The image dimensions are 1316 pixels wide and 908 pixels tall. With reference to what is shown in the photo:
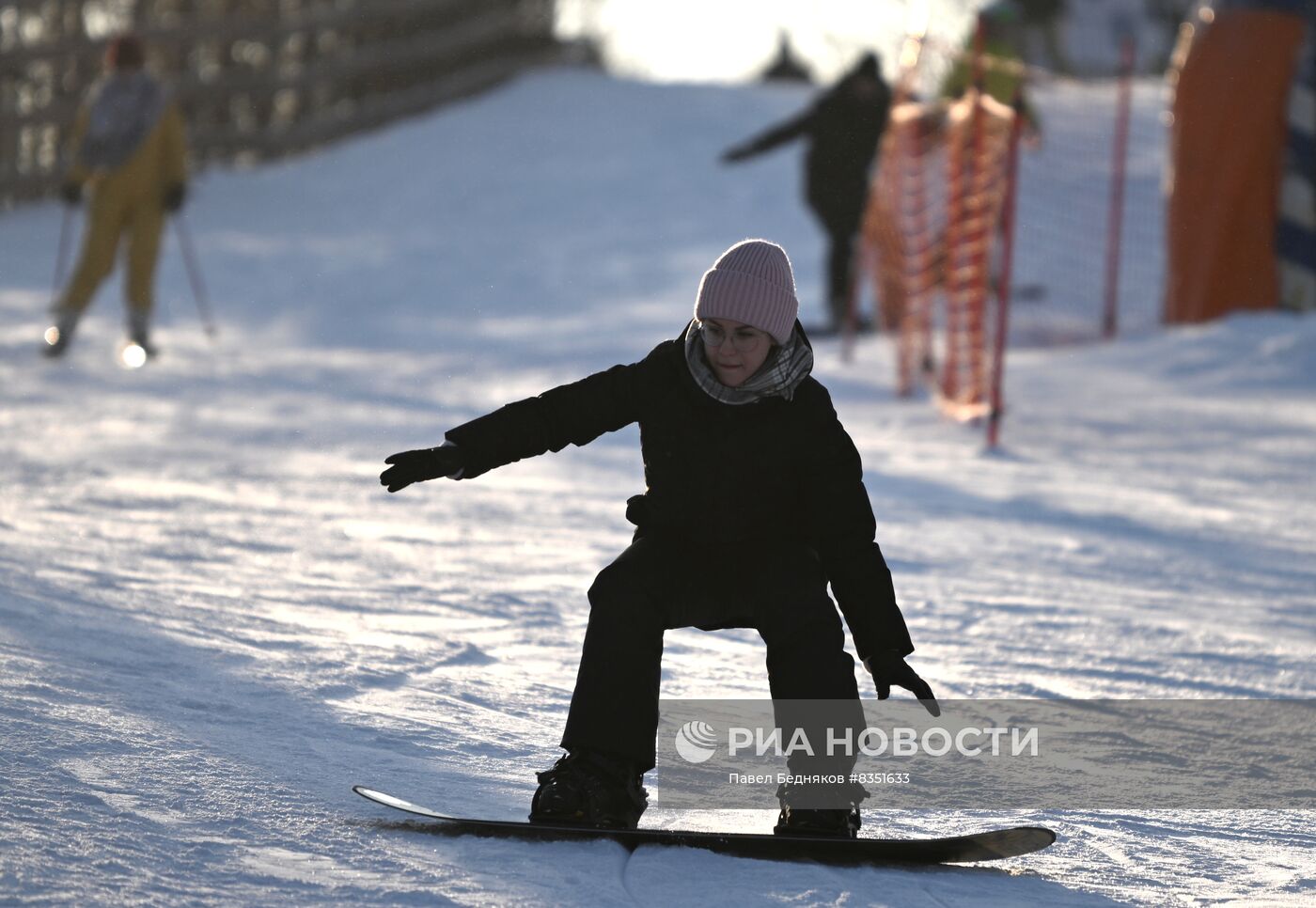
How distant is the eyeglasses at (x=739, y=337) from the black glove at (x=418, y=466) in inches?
18.6

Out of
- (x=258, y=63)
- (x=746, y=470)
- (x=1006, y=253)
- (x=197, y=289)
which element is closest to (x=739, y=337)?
(x=746, y=470)

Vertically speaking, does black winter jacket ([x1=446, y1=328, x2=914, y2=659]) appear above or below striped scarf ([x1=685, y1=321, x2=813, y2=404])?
below

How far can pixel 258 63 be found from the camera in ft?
71.4

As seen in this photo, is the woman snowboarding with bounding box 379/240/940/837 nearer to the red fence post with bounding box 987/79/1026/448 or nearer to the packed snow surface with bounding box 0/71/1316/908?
the packed snow surface with bounding box 0/71/1316/908

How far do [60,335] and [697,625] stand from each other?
8.40 m

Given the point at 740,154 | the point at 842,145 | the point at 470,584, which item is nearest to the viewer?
the point at 470,584

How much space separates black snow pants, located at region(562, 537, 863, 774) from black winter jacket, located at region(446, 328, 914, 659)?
0.04m

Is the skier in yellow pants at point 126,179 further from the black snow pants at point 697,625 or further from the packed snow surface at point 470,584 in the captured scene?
the black snow pants at point 697,625

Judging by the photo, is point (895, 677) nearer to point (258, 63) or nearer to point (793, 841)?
point (793, 841)

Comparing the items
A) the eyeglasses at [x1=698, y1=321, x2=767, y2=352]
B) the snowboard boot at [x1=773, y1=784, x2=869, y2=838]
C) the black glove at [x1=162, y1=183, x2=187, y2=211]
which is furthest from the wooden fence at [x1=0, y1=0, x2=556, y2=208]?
the snowboard boot at [x1=773, y1=784, x2=869, y2=838]

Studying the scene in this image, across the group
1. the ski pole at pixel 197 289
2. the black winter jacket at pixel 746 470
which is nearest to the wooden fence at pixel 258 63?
the ski pole at pixel 197 289

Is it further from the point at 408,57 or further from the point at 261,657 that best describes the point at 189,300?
the point at 261,657

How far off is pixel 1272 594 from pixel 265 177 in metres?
16.0

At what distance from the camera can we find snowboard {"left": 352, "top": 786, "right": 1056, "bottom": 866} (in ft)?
9.93
